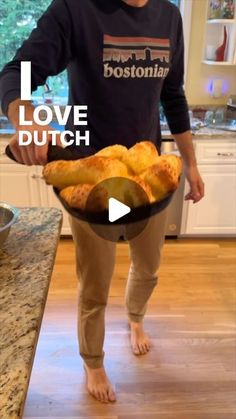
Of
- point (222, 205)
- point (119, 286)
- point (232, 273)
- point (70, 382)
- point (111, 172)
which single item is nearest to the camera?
point (111, 172)

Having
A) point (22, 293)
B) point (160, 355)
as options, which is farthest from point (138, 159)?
point (160, 355)

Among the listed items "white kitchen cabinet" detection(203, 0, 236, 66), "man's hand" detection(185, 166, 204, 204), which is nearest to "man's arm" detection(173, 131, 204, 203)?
"man's hand" detection(185, 166, 204, 204)

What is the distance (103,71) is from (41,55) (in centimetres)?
17

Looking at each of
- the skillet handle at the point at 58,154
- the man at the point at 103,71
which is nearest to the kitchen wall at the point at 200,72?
the man at the point at 103,71

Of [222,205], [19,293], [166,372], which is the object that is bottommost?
[166,372]

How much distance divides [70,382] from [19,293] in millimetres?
863

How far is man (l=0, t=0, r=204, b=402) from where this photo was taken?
2.76ft

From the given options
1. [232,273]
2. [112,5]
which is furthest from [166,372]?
[112,5]

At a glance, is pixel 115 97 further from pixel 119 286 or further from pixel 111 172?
pixel 119 286

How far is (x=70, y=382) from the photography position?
4.35 feet

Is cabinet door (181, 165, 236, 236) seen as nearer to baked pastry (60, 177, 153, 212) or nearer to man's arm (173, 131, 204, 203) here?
man's arm (173, 131, 204, 203)

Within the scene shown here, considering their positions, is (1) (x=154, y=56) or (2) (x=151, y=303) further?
(2) (x=151, y=303)

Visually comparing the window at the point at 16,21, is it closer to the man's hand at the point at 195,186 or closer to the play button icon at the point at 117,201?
the man's hand at the point at 195,186

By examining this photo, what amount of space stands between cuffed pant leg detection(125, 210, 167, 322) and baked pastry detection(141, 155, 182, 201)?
42 centimetres
